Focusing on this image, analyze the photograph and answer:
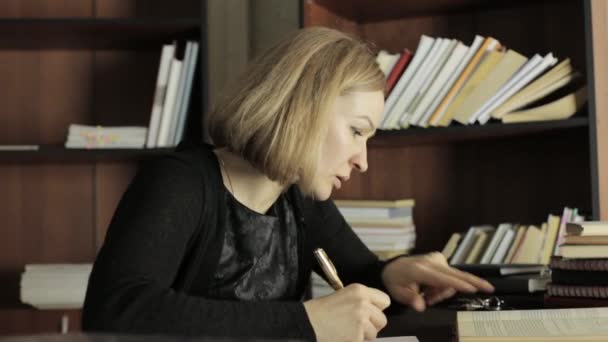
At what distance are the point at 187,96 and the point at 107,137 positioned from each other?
250 millimetres

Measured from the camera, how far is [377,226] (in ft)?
7.28

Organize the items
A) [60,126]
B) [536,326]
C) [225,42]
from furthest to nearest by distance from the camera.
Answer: [225,42]
[60,126]
[536,326]

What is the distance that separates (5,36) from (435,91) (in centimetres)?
120

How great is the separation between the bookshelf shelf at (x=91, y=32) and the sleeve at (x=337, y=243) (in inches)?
32.6

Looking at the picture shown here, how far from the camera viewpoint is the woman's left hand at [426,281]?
1411 millimetres

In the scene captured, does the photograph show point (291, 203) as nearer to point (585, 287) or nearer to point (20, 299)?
point (585, 287)

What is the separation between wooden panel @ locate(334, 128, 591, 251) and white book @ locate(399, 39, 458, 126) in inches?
13.2

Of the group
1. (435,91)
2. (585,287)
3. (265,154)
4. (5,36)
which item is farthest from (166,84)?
(585,287)

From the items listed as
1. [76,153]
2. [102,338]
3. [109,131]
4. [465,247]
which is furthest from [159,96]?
[102,338]

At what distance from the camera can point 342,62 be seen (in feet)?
4.30

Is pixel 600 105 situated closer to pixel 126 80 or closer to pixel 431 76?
pixel 431 76

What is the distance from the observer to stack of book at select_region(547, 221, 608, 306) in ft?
4.15

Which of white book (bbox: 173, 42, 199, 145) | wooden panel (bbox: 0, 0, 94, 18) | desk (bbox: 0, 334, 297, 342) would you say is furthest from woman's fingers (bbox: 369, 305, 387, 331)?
wooden panel (bbox: 0, 0, 94, 18)

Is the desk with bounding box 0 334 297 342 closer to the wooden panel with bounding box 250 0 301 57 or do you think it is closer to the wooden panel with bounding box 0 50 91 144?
the wooden panel with bounding box 0 50 91 144
